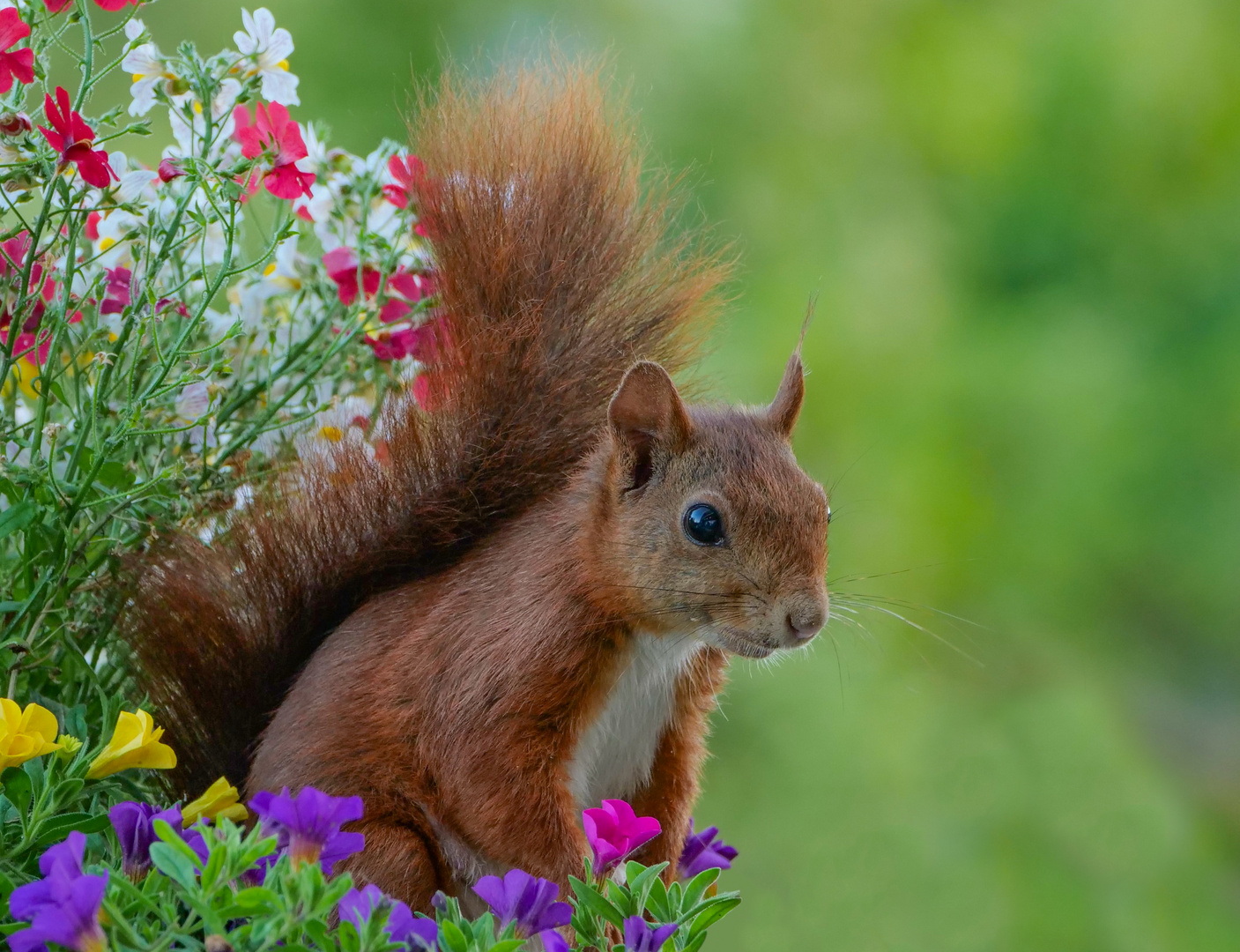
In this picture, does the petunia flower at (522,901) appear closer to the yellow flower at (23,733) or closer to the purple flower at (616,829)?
the purple flower at (616,829)

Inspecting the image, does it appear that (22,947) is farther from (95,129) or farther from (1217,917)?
(1217,917)

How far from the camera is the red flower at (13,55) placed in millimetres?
797

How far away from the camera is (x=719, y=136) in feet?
9.23

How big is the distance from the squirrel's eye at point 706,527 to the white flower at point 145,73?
0.47 meters

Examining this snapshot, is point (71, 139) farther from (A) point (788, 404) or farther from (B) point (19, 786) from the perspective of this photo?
(A) point (788, 404)

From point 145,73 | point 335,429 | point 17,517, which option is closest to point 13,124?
point 145,73

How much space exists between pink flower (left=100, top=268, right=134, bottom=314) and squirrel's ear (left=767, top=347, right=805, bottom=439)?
49 centimetres

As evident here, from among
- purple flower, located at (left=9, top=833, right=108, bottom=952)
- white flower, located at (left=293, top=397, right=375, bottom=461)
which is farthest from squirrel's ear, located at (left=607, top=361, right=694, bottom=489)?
purple flower, located at (left=9, top=833, right=108, bottom=952)

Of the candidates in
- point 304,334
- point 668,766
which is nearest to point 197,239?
point 304,334

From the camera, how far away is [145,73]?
3.06ft

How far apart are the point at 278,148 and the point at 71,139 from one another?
148 mm

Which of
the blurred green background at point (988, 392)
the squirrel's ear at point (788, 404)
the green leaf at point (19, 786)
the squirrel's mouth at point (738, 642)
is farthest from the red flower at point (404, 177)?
the blurred green background at point (988, 392)

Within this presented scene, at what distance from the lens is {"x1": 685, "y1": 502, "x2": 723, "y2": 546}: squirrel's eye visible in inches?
35.3

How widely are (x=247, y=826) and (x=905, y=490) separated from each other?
1.83 m
